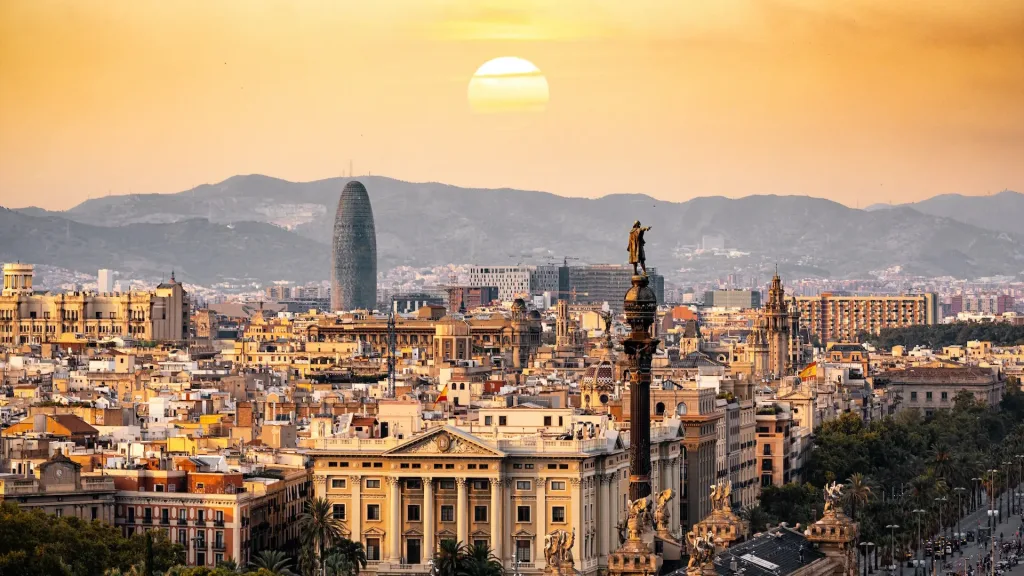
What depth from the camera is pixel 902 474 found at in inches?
5295

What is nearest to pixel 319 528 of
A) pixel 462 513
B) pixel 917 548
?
pixel 462 513

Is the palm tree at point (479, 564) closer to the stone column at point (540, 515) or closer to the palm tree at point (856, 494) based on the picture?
the stone column at point (540, 515)

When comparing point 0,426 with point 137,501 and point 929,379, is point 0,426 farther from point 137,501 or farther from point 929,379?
point 929,379

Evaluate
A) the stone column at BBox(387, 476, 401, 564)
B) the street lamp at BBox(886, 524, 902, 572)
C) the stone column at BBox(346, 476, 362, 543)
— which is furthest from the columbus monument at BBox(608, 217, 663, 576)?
the street lamp at BBox(886, 524, 902, 572)

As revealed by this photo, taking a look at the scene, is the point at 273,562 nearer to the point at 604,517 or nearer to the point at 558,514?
the point at 558,514

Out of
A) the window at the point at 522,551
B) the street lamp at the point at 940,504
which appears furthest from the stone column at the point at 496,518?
the street lamp at the point at 940,504

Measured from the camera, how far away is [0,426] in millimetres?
112938

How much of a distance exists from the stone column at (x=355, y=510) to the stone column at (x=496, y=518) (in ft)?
14.8

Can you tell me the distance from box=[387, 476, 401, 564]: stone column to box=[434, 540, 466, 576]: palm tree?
7.30 m

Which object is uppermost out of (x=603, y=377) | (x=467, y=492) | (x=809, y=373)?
(x=603, y=377)

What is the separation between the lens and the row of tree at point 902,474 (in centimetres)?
11400

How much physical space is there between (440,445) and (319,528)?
690 cm

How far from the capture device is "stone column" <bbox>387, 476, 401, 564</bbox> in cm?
9212

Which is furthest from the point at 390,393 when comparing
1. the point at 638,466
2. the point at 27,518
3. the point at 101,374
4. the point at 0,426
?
the point at 638,466
